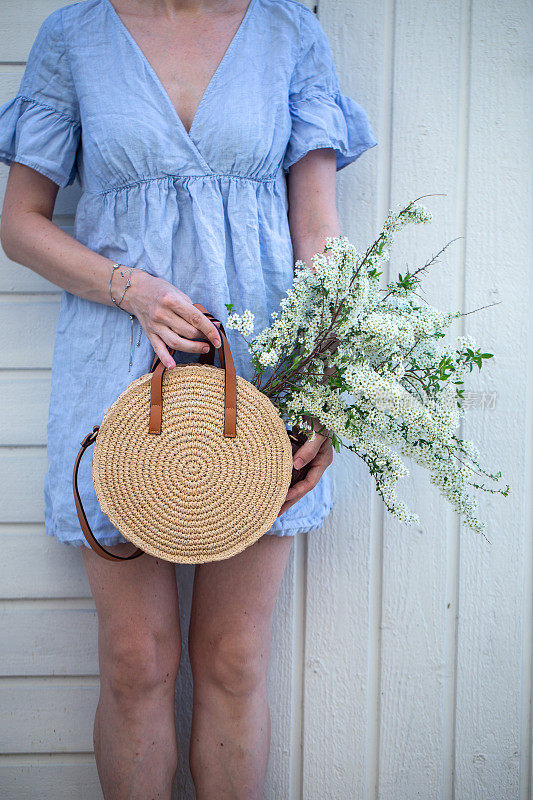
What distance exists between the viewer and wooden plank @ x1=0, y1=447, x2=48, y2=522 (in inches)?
51.8

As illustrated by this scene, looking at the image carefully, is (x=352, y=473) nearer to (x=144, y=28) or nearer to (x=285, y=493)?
(x=285, y=493)

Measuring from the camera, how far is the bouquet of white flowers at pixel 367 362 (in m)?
0.84

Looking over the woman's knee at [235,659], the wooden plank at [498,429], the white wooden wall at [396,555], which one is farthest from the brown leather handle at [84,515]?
the wooden plank at [498,429]

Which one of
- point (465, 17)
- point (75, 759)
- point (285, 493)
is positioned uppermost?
point (465, 17)

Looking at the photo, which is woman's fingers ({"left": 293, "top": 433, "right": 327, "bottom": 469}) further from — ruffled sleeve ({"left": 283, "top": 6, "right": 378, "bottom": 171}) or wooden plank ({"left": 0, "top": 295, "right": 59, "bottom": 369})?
wooden plank ({"left": 0, "top": 295, "right": 59, "bottom": 369})

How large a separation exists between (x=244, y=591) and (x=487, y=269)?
2.87 feet

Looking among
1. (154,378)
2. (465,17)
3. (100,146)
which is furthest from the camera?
(465,17)

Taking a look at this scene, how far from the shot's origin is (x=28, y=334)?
1316 mm

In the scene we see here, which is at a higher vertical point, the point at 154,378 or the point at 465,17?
the point at 465,17

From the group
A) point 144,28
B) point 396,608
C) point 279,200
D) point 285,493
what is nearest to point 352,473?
point 396,608

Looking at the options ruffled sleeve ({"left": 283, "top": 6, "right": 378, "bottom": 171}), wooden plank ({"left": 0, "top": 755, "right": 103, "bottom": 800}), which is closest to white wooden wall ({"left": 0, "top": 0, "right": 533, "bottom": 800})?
wooden plank ({"left": 0, "top": 755, "right": 103, "bottom": 800})

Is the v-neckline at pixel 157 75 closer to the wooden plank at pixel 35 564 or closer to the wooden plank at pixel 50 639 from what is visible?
the wooden plank at pixel 35 564

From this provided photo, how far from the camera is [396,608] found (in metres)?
1.34

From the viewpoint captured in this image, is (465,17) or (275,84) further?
(465,17)
